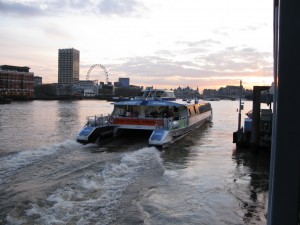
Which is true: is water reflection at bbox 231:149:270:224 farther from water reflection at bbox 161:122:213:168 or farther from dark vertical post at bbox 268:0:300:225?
dark vertical post at bbox 268:0:300:225

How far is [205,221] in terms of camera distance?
9.66 m

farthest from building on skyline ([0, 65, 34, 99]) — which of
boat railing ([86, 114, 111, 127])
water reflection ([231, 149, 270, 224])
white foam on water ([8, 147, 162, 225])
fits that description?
white foam on water ([8, 147, 162, 225])

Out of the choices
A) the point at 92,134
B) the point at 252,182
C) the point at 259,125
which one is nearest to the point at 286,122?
the point at 252,182

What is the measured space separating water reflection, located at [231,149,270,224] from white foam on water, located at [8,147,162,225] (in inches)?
157

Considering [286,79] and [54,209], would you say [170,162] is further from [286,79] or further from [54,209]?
[286,79]

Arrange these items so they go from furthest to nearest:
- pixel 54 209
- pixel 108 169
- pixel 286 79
Result: pixel 108 169 → pixel 54 209 → pixel 286 79

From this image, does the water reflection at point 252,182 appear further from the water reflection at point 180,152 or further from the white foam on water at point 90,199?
the white foam on water at point 90,199

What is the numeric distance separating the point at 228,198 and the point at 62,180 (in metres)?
5.92

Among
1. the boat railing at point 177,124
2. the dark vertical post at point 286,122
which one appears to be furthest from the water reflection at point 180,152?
the dark vertical post at point 286,122

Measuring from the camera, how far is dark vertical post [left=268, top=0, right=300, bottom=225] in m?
1.81

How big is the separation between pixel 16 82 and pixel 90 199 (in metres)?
175

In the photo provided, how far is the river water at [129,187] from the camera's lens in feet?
31.3

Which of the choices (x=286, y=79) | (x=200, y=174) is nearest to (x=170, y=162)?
(x=200, y=174)

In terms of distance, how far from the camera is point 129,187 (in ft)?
40.5
